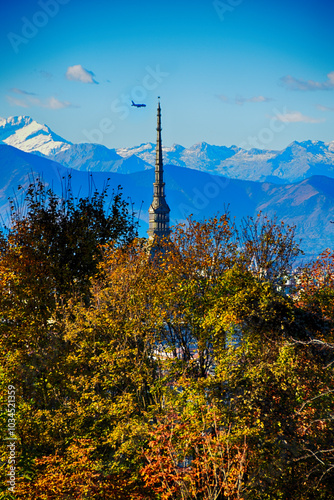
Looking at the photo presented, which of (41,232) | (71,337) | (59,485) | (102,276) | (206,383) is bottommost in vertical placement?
(59,485)

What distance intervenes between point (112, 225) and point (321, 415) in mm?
26545

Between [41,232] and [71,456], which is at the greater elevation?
[41,232]

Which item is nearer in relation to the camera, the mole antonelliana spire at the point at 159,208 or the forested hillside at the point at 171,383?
the forested hillside at the point at 171,383

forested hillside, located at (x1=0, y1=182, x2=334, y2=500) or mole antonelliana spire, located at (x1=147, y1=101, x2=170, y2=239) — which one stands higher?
mole antonelliana spire, located at (x1=147, y1=101, x2=170, y2=239)

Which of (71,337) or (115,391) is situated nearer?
(71,337)

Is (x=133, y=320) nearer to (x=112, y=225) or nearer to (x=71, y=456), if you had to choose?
(x=71, y=456)

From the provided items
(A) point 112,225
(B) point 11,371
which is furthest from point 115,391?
(A) point 112,225

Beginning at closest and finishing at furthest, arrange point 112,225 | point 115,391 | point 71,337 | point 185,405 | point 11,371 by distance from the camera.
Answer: point 185,405, point 11,371, point 71,337, point 115,391, point 112,225

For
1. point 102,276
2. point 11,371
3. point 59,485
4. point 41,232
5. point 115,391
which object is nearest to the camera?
point 59,485

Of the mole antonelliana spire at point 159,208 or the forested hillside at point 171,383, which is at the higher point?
the mole antonelliana spire at point 159,208

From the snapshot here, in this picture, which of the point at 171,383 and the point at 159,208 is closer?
the point at 171,383

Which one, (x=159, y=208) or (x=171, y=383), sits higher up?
(x=159, y=208)

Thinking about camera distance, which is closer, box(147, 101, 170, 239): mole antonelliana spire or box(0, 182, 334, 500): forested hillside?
box(0, 182, 334, 500): forested hillside

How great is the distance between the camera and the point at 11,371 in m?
22.7
